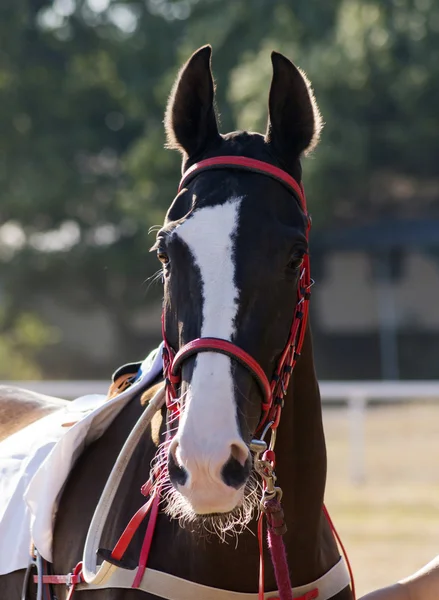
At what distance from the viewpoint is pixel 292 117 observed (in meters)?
2.80

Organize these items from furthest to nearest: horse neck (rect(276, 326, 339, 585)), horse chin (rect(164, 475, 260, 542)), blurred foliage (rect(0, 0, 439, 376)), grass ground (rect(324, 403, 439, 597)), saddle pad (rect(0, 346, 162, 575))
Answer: blurred foliage (rect(0, 0, 439, 376)) < grass ground (rect(324, 403, 439, 597)) < saddle pad (rect(0, 346, 162, 575)) < horse neck (rect(276, 326, 339, 585)) < horse chin (rect(164, 475, 260, 542))

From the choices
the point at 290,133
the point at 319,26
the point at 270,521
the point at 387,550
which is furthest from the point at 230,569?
the point at 319,26

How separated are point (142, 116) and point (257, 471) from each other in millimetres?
21685

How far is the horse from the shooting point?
2.25 metres

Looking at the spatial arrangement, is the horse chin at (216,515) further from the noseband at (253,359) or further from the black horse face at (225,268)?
the noseband at (253,359)

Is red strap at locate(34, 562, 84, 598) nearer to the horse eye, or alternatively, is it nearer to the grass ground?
the horse eye

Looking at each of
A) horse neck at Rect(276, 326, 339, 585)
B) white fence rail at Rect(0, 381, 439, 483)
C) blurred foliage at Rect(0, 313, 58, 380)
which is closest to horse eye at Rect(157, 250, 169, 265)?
horse neck at Rect(276, 326, 339, 585)

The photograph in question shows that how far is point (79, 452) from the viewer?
297cm

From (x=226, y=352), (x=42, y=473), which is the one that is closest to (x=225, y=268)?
(x=226, y=352)

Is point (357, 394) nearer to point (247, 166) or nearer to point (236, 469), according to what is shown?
point (247, 166)

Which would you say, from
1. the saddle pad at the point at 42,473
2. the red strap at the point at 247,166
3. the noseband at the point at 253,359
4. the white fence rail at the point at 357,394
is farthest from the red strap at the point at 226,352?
the white fence rail at the point at 357,394

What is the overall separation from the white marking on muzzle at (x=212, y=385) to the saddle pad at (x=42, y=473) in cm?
64

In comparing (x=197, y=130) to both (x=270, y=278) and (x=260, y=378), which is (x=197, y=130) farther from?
(x=260, y=378)

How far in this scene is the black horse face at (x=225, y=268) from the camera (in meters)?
2.19
